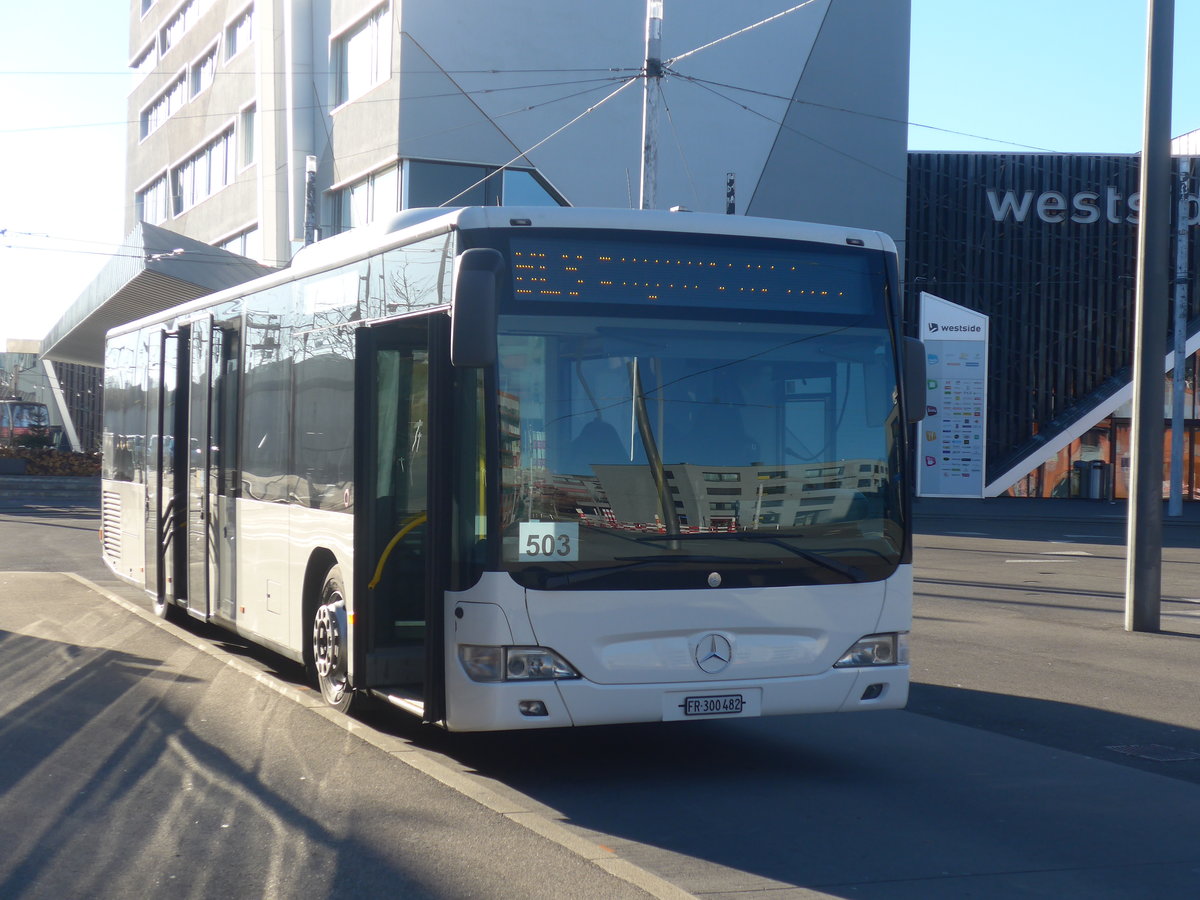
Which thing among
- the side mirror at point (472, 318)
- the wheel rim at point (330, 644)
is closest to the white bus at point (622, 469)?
the side mirror at point (472, 318)

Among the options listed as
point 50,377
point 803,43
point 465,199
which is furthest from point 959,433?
point 50,377

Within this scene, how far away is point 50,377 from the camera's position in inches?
2867

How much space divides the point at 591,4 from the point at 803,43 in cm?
567

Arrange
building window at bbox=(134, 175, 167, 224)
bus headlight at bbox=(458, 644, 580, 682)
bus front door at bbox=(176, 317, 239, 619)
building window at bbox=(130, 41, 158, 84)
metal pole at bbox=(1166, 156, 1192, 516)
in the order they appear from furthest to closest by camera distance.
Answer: building window at bbox=(130, 41, 158, 84)
building window at bbox=(134, 175, 167, 224)
metal pole at bbox=(1166, 156, 1192, 516)
bus front door at bbox=(176, 317, 239, 619)
bus headlight at bbox=(458, 644, 580, 682)

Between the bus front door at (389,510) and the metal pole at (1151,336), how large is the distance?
8266 mm

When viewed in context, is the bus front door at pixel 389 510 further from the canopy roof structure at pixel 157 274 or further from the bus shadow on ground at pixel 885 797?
the canopy roof structure at pixel 157 274

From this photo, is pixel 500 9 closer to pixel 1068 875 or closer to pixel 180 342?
pixel 180 342

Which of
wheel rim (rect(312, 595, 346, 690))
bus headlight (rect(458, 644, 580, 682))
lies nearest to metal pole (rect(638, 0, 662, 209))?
wheel rim (rect(312, 595, 346, 690))

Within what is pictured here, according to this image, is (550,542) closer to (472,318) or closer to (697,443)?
(697,443)

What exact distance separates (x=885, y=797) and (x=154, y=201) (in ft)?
182

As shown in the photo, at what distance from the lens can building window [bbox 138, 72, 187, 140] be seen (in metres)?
54.1

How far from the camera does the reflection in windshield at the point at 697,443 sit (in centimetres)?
683

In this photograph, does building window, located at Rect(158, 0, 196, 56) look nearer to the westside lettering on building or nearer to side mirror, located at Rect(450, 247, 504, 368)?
the westside lettering on building

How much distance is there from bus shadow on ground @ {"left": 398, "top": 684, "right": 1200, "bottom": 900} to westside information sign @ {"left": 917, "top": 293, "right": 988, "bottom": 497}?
28101 millimetres
